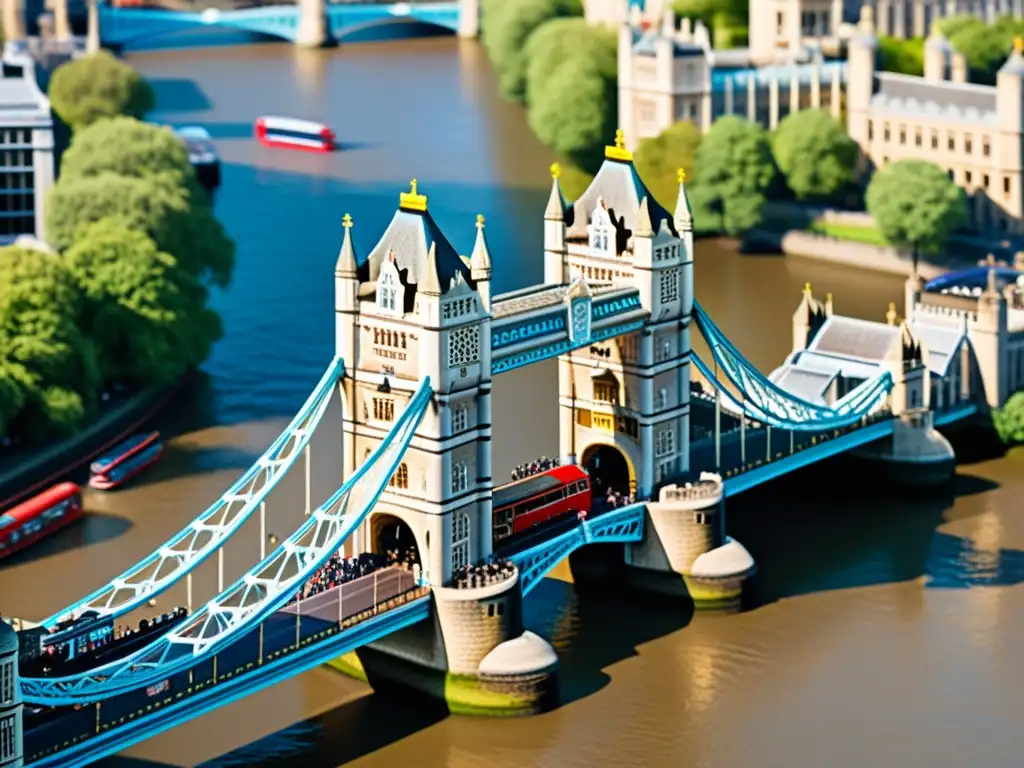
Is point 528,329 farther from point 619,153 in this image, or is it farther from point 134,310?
point 134,310

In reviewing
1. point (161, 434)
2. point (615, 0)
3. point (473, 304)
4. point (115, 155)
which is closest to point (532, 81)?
point (615, 0)

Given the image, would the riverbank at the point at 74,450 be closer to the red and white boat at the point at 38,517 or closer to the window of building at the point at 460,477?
the red and white boat at the point at 38,517

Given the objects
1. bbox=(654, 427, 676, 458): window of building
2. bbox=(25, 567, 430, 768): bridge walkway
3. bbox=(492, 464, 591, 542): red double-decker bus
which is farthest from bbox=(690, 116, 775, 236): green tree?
bbox=(25, 567, 430, 768): bridge walkway

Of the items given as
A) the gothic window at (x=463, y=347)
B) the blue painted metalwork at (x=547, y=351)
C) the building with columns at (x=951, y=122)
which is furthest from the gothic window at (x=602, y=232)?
the building with columns at (x=951, y=122)

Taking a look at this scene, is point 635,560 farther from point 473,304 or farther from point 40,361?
point 40,361

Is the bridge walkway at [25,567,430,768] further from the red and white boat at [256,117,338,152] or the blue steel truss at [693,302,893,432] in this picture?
the red and white boat at [256,117,338,152]

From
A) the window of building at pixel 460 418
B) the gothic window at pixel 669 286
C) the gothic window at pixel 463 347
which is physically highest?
the gothic window at pixel 669 286
